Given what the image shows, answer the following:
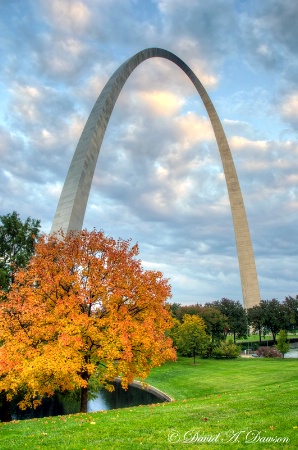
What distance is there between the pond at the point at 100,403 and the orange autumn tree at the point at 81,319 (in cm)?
1335

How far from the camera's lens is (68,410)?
31516 millimetres

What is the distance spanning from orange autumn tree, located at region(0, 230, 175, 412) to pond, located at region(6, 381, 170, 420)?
526 inches

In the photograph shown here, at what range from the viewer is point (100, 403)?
1350 inches

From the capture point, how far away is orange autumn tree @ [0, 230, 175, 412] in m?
16.0

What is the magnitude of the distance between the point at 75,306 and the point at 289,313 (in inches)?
2335

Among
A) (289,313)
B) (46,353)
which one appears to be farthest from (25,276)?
(289,313)

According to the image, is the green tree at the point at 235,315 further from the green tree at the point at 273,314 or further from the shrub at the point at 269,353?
the shrub at the point at 269,353

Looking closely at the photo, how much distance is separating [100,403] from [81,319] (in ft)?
69.8

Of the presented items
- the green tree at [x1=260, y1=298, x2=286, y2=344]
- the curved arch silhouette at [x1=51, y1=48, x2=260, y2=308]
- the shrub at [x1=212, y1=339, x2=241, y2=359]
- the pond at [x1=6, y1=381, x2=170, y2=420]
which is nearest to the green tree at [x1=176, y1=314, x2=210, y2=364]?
the shrub at [x1=212, y1=339, x2=241, y2=359]

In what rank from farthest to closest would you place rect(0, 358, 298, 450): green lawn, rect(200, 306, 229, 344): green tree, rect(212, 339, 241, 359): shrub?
rect(200, 306, 229, 344): green tree → rect(212, 339, 241, 359): shrub → rect(0, 358, 298, 450): green lawn

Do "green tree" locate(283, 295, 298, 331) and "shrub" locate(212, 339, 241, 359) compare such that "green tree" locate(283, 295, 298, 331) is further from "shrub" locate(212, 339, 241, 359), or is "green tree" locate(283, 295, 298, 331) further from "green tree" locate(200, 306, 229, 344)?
"shrub" locate(212, 339, 241, 359)

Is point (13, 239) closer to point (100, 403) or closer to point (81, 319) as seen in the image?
point (81, 319)

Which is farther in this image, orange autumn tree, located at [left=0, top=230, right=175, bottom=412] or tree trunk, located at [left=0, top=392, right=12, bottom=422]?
tree trunk, located at [left=0, top=392, right=12, bottom=422]

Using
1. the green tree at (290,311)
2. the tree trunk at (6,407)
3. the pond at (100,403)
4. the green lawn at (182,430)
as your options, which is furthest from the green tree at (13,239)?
the green tree at (290,311)
